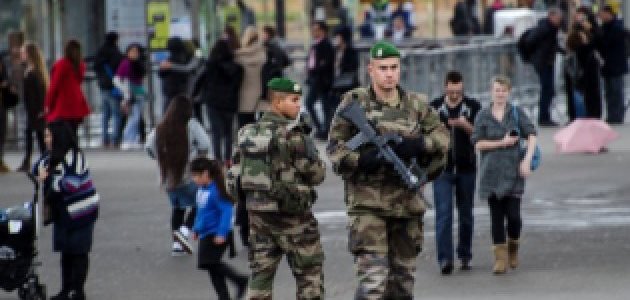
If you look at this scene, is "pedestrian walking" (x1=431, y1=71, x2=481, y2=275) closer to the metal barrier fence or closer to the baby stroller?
the baby stroller

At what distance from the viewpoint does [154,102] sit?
28.9 m

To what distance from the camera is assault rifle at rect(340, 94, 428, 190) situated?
1086 centimetres

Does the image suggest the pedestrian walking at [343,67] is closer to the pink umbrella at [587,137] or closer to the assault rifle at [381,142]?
the pink umbrella at [587,137]

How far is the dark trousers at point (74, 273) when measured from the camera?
45.5ft

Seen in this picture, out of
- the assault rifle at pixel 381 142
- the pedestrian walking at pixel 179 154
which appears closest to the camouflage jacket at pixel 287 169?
the assault rifle at pixel 381 142

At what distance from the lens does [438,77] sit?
28.2 metres

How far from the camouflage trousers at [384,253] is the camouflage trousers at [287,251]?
1.32 ft

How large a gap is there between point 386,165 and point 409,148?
16cm

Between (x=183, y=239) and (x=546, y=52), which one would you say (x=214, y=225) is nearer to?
(x=183, y=239)

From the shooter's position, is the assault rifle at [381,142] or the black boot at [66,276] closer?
the assault rifle at [381,142]

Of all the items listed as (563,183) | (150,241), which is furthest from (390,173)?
(563,183)

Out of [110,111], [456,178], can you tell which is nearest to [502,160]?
[456,178]

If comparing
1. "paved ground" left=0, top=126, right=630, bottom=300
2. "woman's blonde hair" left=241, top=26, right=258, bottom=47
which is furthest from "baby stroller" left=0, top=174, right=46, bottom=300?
"woman's blonde hair" left=241, top=26, right=258, bottom=47

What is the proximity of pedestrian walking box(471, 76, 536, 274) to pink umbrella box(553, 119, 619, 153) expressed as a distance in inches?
353
